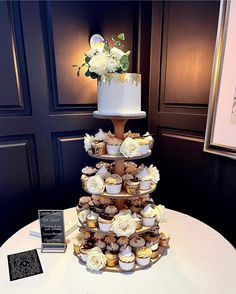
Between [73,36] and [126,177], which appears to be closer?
[126,177]

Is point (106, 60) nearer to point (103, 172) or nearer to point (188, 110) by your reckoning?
point (103, 172)

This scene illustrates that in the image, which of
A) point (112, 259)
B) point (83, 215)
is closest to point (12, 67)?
point (83, 215)

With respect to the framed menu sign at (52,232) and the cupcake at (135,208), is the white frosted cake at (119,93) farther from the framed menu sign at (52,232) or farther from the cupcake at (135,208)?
the framed menu sign at (52,232)

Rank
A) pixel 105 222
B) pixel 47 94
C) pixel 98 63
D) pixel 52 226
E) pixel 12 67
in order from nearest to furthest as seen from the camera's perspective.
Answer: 1. pixel 98 63
2. pixel 105 222
3. pixel 52 226
4. pixel 12 67
5. pixel 47 94

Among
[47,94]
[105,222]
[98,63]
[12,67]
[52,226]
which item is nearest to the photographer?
[98,63]

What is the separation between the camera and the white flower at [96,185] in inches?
34.8

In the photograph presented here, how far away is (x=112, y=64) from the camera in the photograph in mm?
815

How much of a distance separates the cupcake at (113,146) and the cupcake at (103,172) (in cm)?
11

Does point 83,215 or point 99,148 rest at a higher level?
point 99,148

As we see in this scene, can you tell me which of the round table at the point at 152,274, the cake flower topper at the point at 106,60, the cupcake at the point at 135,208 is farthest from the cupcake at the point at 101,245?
→ the cake flower topper at the point at 106,60

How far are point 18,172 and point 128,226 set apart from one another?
0.88 metres

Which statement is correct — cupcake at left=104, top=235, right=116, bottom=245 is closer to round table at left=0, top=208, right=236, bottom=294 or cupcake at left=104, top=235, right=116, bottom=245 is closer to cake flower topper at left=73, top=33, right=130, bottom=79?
round table at left=0, top=208, right=236, bottom=294

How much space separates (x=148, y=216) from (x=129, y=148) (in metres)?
0.33

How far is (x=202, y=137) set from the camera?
4.49ft
